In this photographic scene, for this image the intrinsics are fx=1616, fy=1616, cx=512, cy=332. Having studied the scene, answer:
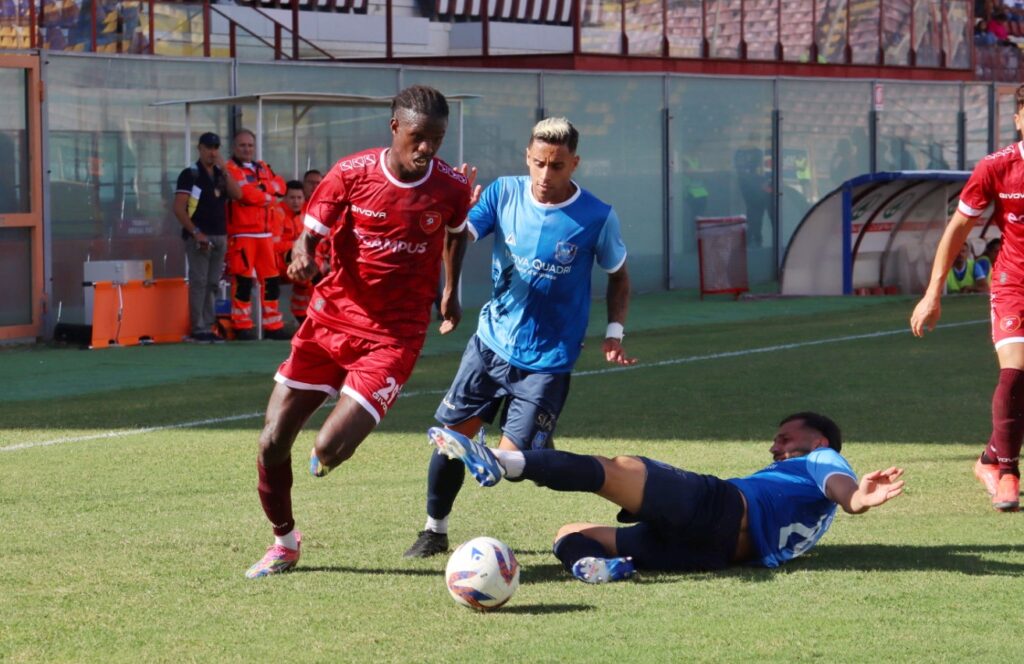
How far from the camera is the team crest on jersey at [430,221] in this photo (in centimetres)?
640

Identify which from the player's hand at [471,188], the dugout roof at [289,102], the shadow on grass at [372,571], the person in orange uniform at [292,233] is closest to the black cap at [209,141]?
the dugout roof at [289,102]

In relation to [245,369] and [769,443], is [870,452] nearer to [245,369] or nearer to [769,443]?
[769,443]

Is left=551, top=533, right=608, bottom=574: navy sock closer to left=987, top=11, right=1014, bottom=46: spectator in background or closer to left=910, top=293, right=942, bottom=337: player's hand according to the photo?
left=910, top=293, right=942, bottom=337: player's hand

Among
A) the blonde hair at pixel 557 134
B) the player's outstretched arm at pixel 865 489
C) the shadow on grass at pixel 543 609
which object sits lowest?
the shadow on grass at pixel 543 609

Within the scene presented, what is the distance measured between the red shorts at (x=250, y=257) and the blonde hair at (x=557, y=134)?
10997 millimetres

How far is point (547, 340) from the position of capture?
263 inches

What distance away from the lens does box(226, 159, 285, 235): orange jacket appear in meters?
17.1

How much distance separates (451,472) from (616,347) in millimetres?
885

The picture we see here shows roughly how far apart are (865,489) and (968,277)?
16.9 m

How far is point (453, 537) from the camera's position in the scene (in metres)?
7.07

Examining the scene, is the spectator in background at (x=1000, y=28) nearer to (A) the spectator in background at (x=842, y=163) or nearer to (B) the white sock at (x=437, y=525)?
(A) the spectator in background at (x=842, y=163)

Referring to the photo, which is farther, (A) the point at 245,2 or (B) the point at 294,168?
(A) the point at 245,2

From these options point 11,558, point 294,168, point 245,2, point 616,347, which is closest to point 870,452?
point 616,347

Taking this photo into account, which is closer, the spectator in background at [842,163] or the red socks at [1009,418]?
the red socks at [1009,418]
